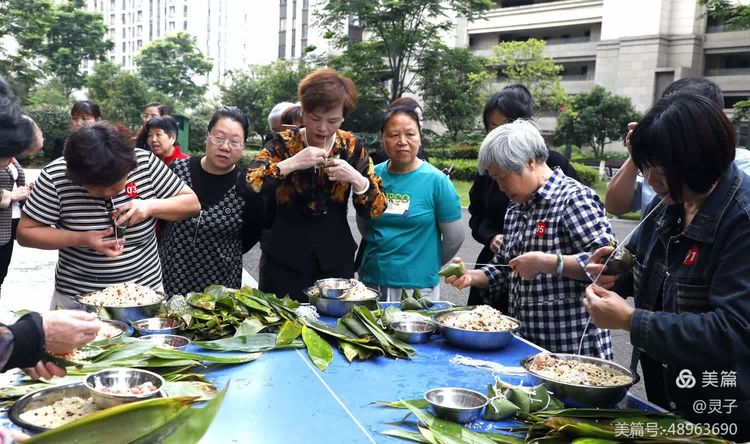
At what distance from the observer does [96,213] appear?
2959mm

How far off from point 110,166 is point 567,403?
Result: 211 centimetres

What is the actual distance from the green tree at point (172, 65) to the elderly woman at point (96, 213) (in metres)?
54.6

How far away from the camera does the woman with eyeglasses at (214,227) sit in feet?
11.6

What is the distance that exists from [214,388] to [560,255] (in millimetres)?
1470

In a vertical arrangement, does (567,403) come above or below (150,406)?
below

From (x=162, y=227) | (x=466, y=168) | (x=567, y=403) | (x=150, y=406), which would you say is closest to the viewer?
(x=150, y=406)

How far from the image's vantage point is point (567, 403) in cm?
192

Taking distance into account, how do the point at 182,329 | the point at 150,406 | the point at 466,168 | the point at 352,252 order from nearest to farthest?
1. the point at 150,406
2. the point at 182,329
3. the point at 352,252
4. the point at 466,168

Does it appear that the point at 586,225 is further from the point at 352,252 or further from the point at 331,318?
the point at 352,252

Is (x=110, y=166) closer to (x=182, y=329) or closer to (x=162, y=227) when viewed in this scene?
(x=182, y=329)

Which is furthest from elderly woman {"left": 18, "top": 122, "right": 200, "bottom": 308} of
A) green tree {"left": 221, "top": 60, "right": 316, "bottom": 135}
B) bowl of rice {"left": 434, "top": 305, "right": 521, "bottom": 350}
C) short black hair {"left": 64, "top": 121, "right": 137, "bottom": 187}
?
green tree {"left": 221, "top": 60, "right": 316, "bottom": 135}

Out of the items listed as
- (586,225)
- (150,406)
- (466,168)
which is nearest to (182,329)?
(150,406)

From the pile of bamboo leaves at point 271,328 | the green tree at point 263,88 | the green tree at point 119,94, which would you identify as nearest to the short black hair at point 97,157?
the pile of bamboo leaves at point 271,328

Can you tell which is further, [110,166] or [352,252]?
[352,252]
